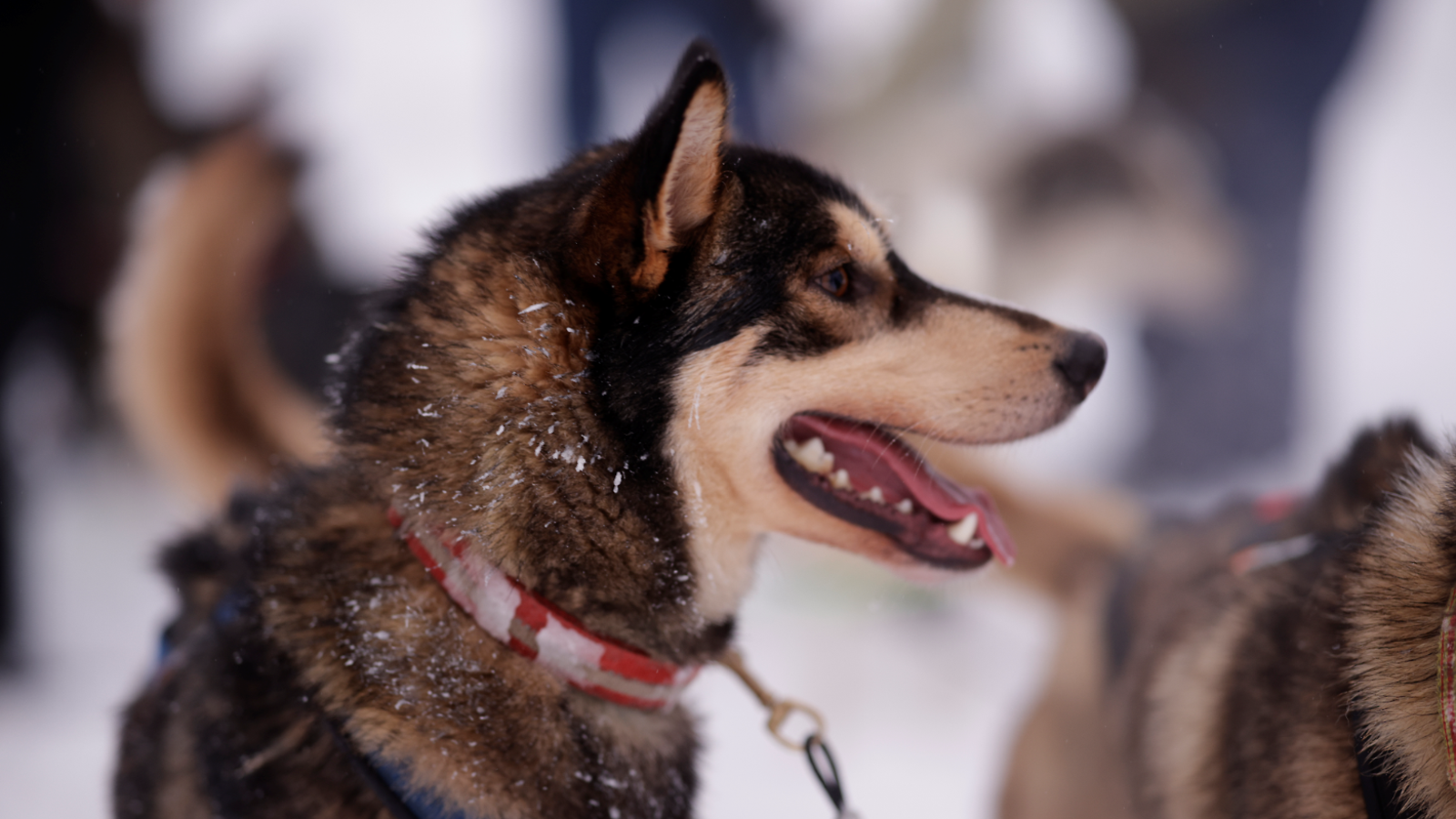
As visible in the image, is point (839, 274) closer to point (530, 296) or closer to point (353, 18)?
point (530, 296)

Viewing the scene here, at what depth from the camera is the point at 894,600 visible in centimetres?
270

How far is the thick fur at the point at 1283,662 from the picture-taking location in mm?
923

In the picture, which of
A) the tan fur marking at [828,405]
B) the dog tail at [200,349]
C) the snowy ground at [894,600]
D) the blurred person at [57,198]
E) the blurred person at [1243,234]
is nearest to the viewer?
the tan fur marking at [828,405]

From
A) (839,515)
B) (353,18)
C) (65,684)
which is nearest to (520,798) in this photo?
(839,515)

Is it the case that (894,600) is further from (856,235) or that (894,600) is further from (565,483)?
(565,483)

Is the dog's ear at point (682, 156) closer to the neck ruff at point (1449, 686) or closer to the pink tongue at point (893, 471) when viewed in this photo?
the pink tongue at point (893, 471)

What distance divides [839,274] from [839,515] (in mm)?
329

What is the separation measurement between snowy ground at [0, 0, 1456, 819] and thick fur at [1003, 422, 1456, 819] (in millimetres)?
392

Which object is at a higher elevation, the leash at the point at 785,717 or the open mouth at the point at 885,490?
the open mouth at the point at 885,490

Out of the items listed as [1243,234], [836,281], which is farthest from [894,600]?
[1243,234]

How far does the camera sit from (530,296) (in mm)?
1009

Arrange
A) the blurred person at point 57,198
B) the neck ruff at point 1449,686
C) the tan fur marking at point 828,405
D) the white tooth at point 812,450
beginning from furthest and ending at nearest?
the blurred person at point 57,198 < the white tooth at point 812,450 < the tan fur marking at point 828,405 < the neck ruff at point 1449,686

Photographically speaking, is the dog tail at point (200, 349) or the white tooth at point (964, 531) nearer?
the white tooth at point (964, 531)

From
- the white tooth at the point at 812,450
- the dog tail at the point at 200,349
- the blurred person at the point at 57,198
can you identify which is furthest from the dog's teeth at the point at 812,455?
the blurred person at the point at 57,198
